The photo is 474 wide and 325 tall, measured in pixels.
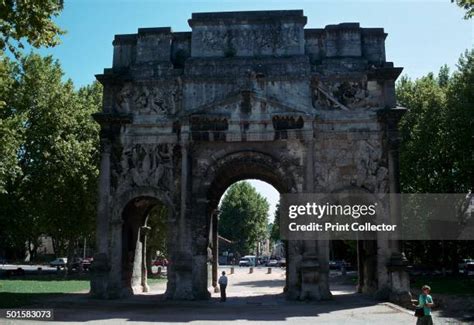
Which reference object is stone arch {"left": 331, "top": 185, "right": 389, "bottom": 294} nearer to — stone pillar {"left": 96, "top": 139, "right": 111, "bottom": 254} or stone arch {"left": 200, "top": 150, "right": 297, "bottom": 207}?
stone arch {"left": 200, "top": 150, "right": 297, "bottom": 207}

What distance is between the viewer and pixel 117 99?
2180cm

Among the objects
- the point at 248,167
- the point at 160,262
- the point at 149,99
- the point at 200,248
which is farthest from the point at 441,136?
the point at 160,262

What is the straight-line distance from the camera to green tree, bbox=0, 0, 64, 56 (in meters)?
12.3

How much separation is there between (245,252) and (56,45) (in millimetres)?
66181

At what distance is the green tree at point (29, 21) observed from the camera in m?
12.3

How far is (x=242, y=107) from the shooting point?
20.8 meters

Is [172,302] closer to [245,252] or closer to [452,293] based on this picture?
[452,293]

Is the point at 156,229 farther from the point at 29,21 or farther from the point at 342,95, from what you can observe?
the point at 29,21

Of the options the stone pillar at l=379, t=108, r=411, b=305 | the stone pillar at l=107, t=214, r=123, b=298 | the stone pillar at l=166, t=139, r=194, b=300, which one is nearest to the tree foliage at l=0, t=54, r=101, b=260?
the stone pillar at l=107, t=214, r=123, b=298

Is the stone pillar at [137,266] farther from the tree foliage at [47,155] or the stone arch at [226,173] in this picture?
the tree foliage at [47,155]

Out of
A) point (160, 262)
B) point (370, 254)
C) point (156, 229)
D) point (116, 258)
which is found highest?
point (156, 229)

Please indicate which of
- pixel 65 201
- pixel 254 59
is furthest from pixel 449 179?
pixel 65 201

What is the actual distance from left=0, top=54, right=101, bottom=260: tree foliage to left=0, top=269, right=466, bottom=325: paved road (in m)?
10.2

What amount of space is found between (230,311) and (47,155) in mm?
16577
